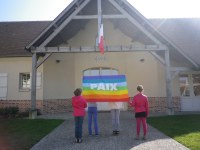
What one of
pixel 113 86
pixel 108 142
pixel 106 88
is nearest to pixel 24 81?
pixel 106 88

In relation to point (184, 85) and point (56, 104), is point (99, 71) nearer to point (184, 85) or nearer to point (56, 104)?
point (56, 104)

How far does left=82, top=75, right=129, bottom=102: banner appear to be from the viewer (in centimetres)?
816

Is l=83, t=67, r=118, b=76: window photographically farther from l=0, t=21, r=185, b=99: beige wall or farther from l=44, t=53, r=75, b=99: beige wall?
l=44, t=53, r=75, b=99: beige wall

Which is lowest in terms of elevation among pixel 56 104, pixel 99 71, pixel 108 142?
pixel 108 142

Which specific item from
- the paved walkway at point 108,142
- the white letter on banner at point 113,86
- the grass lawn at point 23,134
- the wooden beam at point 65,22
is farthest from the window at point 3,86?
the white letter on banner at point 113,86

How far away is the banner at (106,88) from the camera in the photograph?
8.16 metres

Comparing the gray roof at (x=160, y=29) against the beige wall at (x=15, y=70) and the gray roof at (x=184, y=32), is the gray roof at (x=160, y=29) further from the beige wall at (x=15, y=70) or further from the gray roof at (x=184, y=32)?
the beige wall at (x=15, y=70)

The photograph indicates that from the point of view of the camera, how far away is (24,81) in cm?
1631

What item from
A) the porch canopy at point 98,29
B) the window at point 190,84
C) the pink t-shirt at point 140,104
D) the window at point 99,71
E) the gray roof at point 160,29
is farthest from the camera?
the gray roof at point 160,29

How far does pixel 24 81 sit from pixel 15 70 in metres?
0.90

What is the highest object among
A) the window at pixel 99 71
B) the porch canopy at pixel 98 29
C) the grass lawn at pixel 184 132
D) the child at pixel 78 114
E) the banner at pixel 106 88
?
the porch canopy at pixel 98 29

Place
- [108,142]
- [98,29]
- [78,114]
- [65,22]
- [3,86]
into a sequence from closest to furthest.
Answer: [108,142], [78,114], [65,22], [98,29], [3,86]

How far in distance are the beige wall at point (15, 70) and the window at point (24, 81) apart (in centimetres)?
28

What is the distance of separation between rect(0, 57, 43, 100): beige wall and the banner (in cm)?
838
